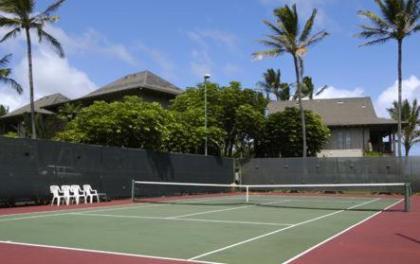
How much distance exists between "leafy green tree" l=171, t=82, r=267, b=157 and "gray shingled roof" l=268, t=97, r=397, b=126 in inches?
381

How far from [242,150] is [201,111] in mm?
7759

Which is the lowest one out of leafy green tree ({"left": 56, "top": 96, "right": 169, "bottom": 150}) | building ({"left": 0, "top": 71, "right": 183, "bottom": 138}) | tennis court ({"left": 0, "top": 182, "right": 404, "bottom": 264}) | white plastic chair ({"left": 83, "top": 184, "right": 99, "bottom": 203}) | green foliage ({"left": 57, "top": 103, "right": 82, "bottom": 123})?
tennis court ({"left": 0, "top": 182, "right": 404, "bottom": 264})

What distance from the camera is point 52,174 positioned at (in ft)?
71.5

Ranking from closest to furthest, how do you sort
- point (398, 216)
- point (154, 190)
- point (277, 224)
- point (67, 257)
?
point (67, 257)
point (277, 224)
point (398, 216)
point (154, 190)

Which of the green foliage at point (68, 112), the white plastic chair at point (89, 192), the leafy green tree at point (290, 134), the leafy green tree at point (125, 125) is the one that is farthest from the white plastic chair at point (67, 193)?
the green foliage at point (68, 112)

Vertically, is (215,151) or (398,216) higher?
(215,151)

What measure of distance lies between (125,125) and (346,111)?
90.4ft

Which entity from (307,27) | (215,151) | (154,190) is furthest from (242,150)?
(154,190)

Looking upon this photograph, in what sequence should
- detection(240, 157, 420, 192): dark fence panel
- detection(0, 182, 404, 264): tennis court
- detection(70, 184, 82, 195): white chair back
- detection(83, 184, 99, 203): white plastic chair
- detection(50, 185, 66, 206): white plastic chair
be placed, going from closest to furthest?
detection(0, 182, 404, 264): tennis court → detection(50, 185, 66, 206): white plastic chair → detection(70, 184, 82, 195): white chair back → detection(83, 184, 99, 203): white plastic chair → detection(240, 157, 420, 192): dark fence panel

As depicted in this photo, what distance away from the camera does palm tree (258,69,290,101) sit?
74.7 meters

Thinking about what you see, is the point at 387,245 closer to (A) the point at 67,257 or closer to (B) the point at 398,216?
(A) the point at 67,257

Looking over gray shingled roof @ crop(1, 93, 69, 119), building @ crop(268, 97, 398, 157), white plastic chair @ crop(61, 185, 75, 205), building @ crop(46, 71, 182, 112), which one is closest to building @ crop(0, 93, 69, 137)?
gray shingled roof @ crop(1, 93, 69, 119)

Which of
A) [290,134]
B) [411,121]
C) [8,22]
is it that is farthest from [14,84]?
[411,121]

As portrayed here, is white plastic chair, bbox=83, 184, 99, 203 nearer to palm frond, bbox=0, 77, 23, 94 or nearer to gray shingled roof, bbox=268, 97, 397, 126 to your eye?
palm frond, bbox=0, 77, 23, 94
